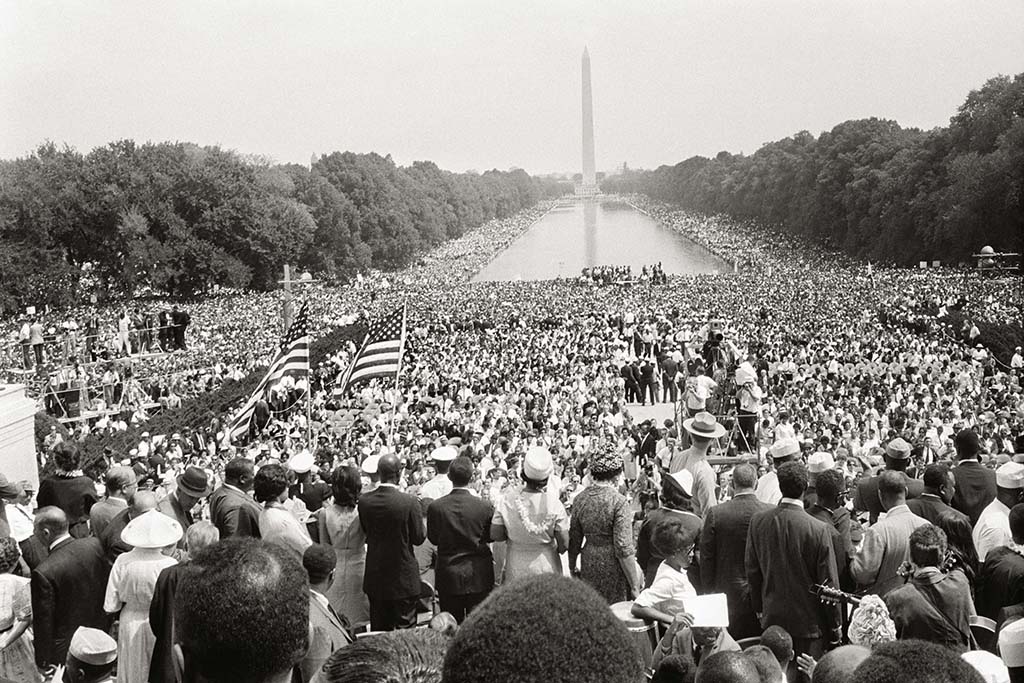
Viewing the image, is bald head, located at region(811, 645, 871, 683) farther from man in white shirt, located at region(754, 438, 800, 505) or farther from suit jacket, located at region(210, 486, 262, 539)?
suit jacket, located at region(210, 486, 262, 539)

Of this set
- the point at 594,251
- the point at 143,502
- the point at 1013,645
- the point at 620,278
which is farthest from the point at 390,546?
the point at 594,251

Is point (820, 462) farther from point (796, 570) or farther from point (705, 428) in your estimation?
point (796, 570)

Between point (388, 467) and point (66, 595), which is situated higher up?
point (388, 467)

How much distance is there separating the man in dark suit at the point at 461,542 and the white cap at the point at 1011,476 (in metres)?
2.98

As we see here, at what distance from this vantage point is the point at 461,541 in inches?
246

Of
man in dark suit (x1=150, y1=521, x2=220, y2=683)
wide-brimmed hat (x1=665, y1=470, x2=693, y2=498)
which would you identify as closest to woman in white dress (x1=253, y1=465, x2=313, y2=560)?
man in dark suit (x1=150, y1=521, x2=220, y2=683)

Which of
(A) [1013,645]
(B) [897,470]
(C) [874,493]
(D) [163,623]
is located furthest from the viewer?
(C) [874,493]

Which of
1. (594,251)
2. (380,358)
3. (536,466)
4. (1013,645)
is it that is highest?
(536,466)

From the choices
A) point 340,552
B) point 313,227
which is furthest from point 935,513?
point 313,227

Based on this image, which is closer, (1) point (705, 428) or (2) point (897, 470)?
(2) point (897, 470)

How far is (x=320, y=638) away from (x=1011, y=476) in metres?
4.12

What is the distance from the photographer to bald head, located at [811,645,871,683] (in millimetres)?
3781

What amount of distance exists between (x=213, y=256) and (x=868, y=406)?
49073 millimetres

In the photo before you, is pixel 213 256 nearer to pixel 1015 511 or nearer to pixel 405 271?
pixel 405 271
